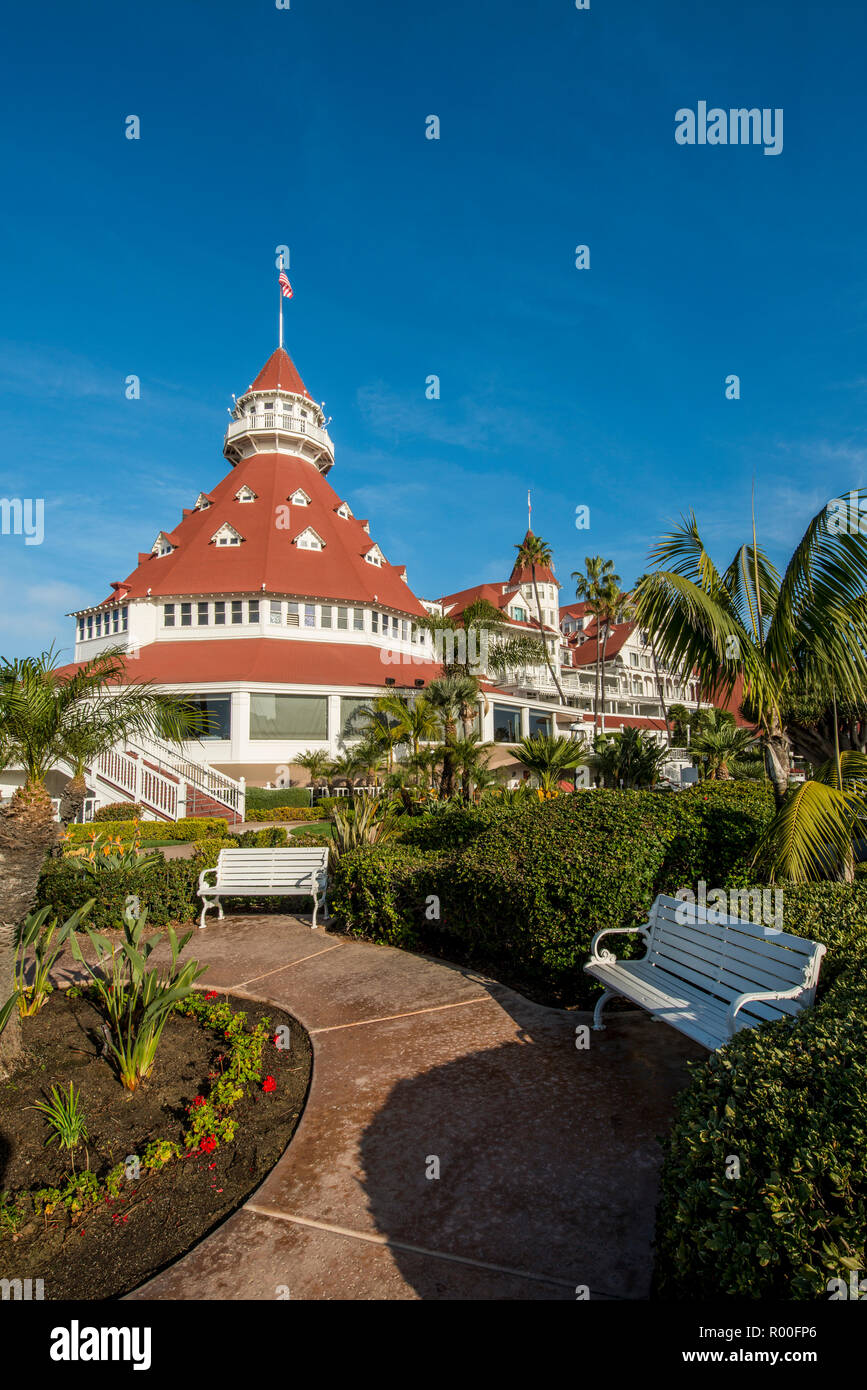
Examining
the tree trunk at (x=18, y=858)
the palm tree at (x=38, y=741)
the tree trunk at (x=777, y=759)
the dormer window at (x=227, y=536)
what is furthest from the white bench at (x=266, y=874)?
the dormer window at (x=227, y=536)

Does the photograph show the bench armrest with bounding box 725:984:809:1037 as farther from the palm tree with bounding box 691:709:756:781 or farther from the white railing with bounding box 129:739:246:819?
the palm tree with bounding box 691:709:756:781

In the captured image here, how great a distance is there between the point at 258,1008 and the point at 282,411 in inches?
1675

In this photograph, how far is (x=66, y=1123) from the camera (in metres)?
3.79

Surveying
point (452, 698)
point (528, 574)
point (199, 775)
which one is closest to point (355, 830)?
point (452, 698)

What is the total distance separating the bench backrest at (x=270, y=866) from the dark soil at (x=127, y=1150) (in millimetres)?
4022

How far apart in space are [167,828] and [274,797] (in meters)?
7.09

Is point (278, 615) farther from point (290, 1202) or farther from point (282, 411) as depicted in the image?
point (290, 1202)

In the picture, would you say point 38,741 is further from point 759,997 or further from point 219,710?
point 219,710

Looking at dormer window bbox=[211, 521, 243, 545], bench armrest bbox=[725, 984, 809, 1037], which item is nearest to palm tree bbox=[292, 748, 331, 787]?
dormer window bbox=[211, 521, 243, 545]

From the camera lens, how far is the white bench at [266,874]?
952 centimetres

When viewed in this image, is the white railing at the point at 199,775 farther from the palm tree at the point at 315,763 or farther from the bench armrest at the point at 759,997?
the bench armrest at the point at 759,997
